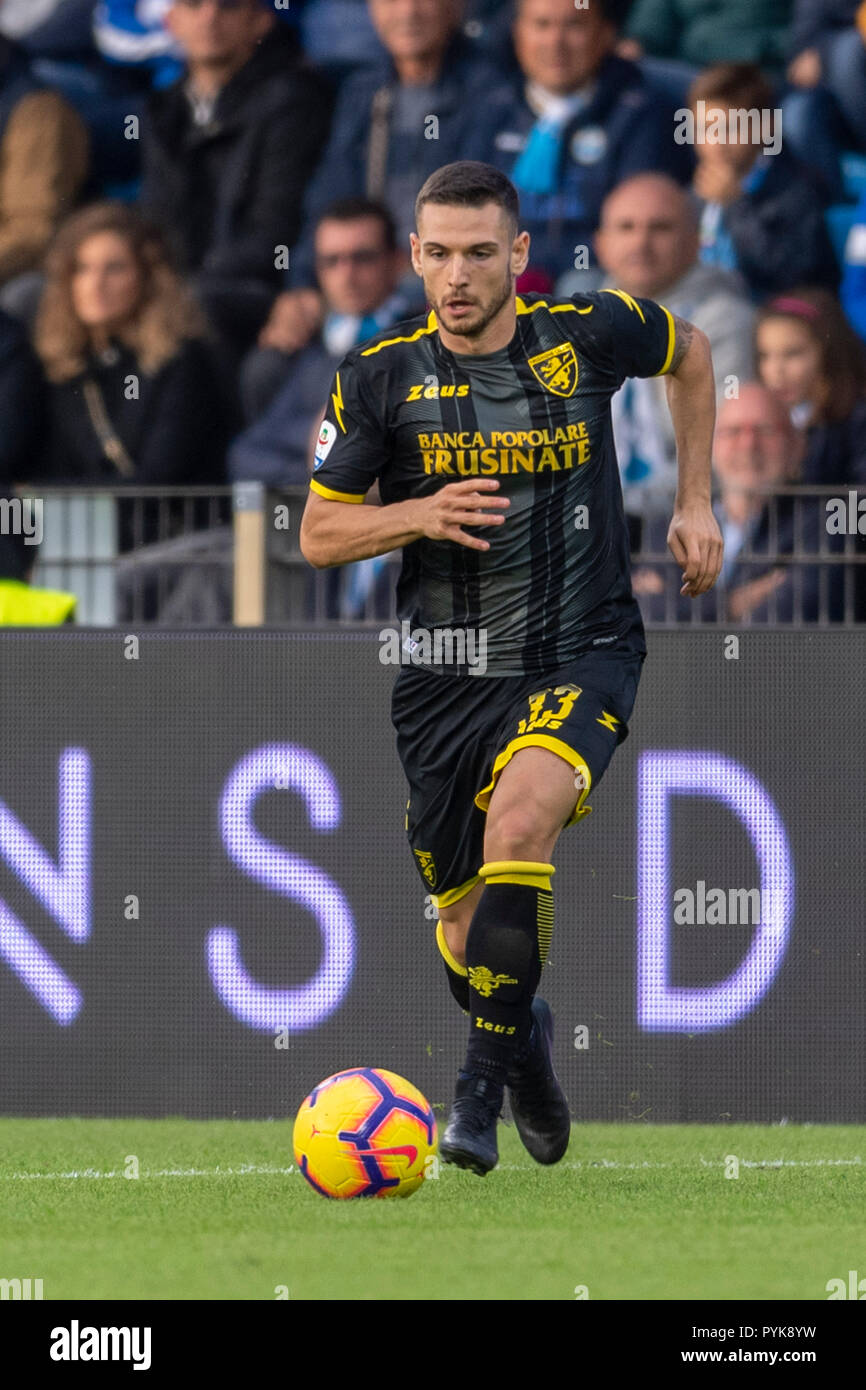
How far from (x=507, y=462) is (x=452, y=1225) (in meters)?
2.03

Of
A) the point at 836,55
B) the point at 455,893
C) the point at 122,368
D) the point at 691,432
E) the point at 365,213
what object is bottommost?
the point at 455,893

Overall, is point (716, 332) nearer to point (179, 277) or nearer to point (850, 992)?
point (179, 277)

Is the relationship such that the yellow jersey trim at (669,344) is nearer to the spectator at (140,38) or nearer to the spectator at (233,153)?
the spectator at (233,153)

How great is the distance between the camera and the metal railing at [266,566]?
901 centimetres

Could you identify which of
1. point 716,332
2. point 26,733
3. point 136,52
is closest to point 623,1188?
point 26,733

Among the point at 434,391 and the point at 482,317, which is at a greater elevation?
the point at 482,317

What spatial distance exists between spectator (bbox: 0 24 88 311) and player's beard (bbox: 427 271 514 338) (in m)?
7.06

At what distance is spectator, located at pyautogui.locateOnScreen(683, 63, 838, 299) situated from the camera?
36.9 feet

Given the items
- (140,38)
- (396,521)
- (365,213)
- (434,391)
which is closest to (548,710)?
(396,521)

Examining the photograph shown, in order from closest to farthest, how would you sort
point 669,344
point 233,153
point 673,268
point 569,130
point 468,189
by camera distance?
point 468,189 → point 669,344 → point 673,268 → point 569,130 → point 233,153

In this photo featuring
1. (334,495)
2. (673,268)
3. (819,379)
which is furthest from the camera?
(673,268)

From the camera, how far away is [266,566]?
9.03 meters

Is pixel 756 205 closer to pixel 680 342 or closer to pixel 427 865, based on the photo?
pixel 680 342

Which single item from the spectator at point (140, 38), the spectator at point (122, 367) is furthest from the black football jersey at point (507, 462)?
the spectator at point (140, 38)
